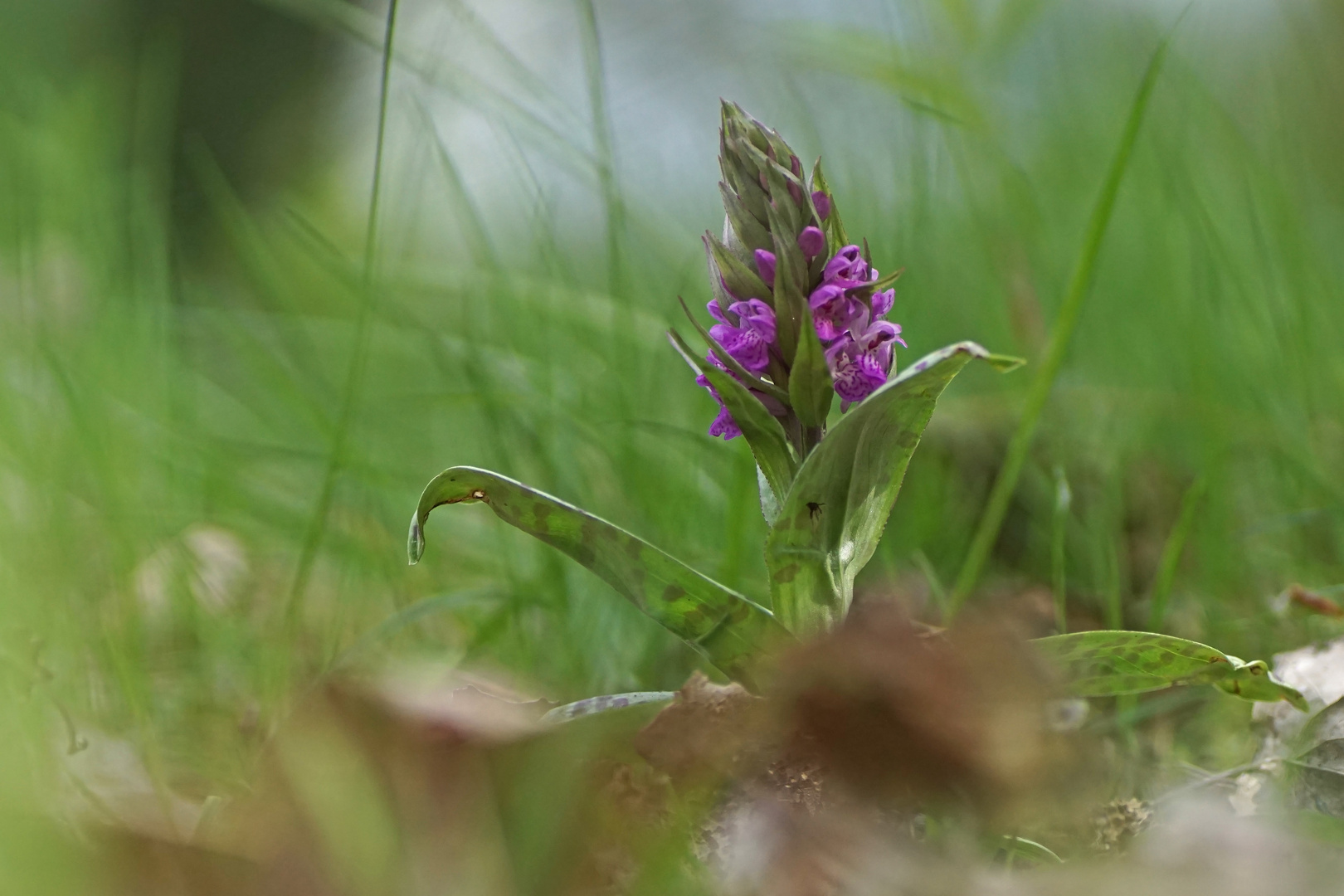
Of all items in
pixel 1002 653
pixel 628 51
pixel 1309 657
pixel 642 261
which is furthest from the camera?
pixel 628 51

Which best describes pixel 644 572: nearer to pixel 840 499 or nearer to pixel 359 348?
pixel 840 499

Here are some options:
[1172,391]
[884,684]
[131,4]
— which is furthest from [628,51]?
[131,4]

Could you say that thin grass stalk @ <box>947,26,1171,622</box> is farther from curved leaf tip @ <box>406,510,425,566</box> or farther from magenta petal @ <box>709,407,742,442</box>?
curved leaf tip @ <box>406,510,425,566</box>

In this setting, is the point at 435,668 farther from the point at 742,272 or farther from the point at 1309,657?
the point at 1309,657

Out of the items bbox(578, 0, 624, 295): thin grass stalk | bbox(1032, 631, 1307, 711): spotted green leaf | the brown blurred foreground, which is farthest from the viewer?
bbox(578, 0, 624, 295): thin grass stalk

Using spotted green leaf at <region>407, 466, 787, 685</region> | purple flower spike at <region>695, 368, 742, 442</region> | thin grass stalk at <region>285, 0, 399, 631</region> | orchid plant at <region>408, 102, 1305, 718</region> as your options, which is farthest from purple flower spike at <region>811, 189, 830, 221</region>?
thin grass stalk at <region>285, 0, 399, 631</region>

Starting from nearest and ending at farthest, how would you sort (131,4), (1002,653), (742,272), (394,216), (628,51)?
(1002,653)
(742,272)
(394,216)
(628,51)
(131,4)

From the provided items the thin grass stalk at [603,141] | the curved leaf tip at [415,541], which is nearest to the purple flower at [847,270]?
the curved leaf tip at [415,541]

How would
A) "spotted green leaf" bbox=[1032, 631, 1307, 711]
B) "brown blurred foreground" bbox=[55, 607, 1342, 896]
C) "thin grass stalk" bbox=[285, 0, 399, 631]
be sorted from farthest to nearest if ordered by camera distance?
1. "thin grass stalk" bbox=[285, 0, 399, 631]
2. "spotted green leaf" bbox=[1032, 631, 1307, 711]
3. "brown blurred foreground" bbox=[55, 607, 1342, 896]
